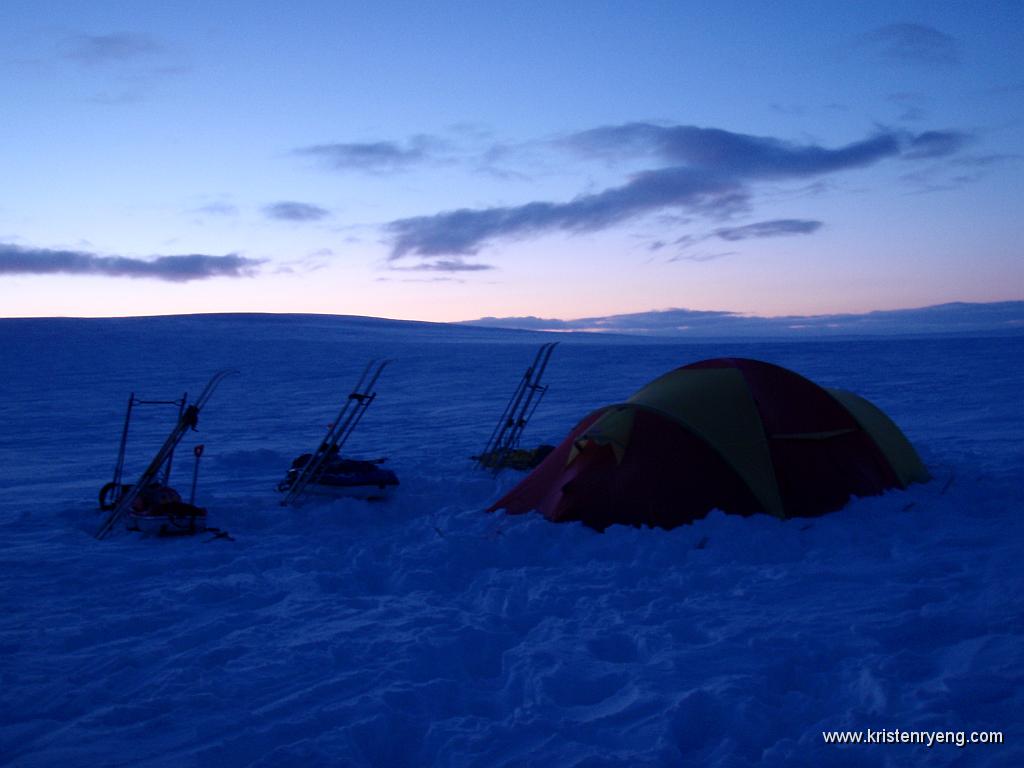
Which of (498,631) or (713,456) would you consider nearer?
(498,631)

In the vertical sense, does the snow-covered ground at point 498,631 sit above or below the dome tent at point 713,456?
below

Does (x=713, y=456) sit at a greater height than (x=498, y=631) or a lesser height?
greater

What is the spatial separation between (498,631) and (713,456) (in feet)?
11.3

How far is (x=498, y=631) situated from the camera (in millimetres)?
5254

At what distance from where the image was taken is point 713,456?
789 cm

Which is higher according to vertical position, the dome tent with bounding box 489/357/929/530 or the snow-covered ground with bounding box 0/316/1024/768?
the dome tent with bounding box 489/357/929/530

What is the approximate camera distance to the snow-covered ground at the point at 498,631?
391 centimetres

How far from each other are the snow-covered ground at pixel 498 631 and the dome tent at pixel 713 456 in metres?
0.33

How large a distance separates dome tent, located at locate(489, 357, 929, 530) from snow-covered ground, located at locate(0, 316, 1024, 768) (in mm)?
326

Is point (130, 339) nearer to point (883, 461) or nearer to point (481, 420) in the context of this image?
point (481, 420)

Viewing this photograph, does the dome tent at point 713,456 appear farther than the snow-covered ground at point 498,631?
Yes

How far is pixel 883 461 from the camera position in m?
8.78

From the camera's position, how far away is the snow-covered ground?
12.8 feet

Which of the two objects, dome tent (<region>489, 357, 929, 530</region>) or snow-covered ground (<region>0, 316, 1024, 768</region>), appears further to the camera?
dome tent (<region>489, 357, 929, 530</region>)
